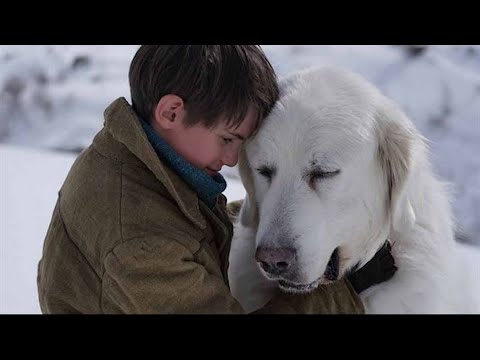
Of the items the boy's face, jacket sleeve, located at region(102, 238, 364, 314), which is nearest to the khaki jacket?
jacket sleeve, located at region(102, 238, 364, 314)

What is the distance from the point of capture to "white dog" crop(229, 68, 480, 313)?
2203 millimetres

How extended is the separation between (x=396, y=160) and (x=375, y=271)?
15.7 inches

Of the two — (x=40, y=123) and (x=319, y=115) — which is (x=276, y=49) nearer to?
(x=40, y=123)

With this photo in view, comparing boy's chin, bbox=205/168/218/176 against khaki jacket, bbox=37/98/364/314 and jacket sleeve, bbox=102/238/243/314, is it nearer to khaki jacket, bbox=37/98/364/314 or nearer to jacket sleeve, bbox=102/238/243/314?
khaki jacket, bbox=37/98/364/314

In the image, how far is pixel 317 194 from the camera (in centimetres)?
225

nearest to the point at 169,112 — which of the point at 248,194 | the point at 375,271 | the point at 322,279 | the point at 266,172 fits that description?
the point at 266,172

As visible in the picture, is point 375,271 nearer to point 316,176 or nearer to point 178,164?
point 316,176

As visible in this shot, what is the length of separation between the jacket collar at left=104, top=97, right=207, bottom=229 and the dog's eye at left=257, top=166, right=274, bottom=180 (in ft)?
0.90

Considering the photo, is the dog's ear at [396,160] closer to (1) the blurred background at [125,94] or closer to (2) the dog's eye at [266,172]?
(2) the dog's eye at [266,172]

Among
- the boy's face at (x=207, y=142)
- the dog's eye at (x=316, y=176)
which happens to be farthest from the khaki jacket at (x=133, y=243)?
the dog's eye at (x=316, y=176)

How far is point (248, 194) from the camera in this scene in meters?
2.54

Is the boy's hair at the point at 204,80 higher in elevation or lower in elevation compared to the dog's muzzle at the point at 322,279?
higher

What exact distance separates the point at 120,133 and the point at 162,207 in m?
0.26

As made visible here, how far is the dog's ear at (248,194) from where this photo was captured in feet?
8.07
